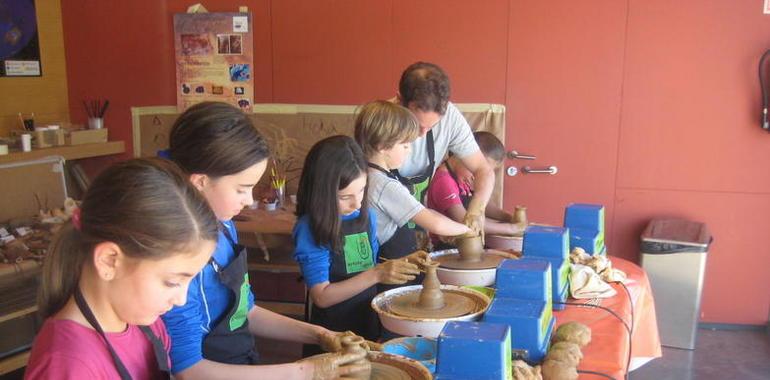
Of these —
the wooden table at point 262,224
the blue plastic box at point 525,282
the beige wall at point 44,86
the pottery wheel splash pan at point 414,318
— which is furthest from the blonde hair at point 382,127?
the beige wall at point 44,86

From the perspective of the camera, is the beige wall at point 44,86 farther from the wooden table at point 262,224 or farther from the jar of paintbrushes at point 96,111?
the wooden table at point 262,224

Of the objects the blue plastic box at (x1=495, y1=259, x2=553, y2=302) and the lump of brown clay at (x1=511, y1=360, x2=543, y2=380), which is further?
the blue plastic box at (x1=495, y1=259, x2=553, y2=302)

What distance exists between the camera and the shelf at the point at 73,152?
416cm

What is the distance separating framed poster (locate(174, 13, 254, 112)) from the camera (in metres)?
4.51

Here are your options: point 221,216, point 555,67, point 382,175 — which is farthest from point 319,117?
point 221,216

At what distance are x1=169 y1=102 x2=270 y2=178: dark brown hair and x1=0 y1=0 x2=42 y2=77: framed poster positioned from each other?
143 inches

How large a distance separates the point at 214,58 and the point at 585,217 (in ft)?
9.58

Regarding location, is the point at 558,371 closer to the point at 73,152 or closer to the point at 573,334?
the point at 573,334

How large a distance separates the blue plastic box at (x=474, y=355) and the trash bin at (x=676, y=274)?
2.79 metres

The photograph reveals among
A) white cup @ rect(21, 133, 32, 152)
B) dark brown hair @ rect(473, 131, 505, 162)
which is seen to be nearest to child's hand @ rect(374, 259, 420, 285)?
dark brown hair @ rect(473, 131, 505, 162)

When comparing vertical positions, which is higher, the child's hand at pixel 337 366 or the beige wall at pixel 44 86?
the beige wall at pixel 44 86

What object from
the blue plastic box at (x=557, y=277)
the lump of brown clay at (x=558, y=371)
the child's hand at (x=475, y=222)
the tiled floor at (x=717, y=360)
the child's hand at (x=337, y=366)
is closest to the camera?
the child's hand at (x=337, y=366)

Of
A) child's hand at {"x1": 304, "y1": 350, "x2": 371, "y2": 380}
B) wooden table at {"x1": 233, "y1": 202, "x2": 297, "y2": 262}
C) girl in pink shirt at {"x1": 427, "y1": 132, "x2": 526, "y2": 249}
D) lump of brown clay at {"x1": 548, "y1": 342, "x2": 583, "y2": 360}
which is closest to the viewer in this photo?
child's hand at {"x1": 304, "y1": 350, "x2": 371, "y2": 380}

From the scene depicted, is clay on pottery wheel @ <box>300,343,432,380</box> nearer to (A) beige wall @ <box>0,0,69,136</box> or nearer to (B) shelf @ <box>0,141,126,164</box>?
(B) shelf @ <box>0,141,126,164</box>
